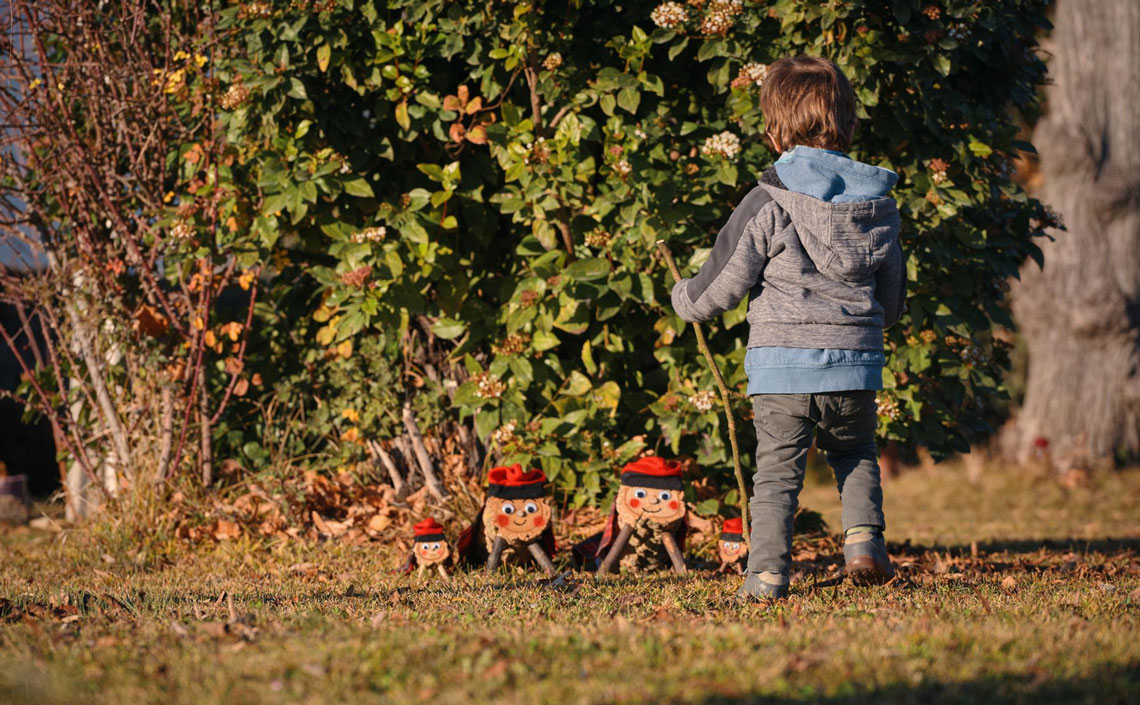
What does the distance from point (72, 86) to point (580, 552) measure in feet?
11.0

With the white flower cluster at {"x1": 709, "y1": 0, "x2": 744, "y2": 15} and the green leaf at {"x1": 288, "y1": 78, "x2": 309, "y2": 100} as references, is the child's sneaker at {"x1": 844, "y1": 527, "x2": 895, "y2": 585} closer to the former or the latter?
the white flower cluster at {"x1": 709, "y1": 0, "x2": 744, "y2": 15}

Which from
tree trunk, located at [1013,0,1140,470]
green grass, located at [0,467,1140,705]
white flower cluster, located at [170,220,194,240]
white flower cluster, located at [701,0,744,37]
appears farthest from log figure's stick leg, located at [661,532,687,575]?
tree trunk, located at [1013,0,1140,470]

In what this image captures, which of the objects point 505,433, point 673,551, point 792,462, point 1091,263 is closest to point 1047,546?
point 673,551

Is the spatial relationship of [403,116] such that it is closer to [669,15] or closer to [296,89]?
[296,89]

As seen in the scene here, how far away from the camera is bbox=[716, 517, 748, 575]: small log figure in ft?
13.0

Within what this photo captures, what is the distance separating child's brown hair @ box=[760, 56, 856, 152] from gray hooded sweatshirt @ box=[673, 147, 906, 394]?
0.33 feet

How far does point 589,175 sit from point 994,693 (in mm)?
2781

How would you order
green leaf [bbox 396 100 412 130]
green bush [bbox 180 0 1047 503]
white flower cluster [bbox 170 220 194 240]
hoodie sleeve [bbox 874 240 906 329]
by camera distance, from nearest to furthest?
hoodie sleeve [bbox 874 240 906 329] → green bush [bbox 180 0 1047 503] → green leaf [bbox 396 100 412 130] → white flower cluster [bbox 170 220 194 240]

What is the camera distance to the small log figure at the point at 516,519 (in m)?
3.97

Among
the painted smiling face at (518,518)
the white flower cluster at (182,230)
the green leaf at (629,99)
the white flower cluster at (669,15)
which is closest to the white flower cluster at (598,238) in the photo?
the green leaf at (629,99)

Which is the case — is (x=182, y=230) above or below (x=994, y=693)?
above

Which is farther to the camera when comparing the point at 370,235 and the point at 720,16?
the point at 370,235

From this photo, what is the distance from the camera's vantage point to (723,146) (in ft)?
13.7

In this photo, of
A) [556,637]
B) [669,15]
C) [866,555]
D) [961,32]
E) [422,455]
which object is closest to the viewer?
[556,637]
